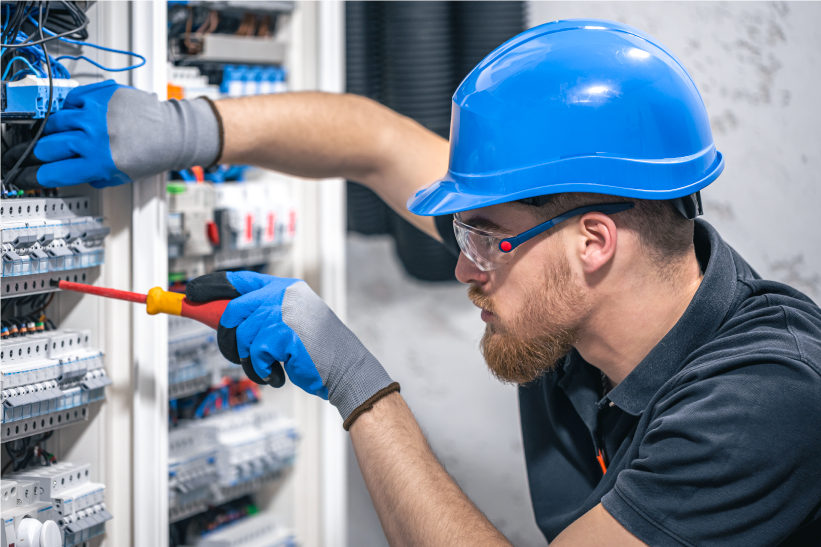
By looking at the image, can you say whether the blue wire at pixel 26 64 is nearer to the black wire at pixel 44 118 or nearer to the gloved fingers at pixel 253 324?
the black wire at pixel 44 118

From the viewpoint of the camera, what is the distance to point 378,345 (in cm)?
251

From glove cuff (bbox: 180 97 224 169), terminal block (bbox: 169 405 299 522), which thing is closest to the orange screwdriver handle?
glove cuff (bbox: 180 97 224 169)

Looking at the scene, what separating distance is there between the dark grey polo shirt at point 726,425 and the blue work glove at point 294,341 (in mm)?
376

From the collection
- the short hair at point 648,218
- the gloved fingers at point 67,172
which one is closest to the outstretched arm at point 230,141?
the gloved fingers at point 67,172

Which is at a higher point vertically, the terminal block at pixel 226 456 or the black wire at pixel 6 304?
the black wire at pixel 6 304

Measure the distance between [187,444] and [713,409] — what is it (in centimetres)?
106

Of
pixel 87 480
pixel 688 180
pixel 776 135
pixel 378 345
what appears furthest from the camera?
pixel 378 345

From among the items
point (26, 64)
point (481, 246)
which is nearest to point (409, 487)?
point (481, 246)

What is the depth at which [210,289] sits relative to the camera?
99 cm

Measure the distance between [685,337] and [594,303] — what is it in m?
0.14

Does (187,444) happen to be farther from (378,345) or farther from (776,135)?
Result: (776,135)

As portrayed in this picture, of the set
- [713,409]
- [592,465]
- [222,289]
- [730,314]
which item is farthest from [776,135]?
[222,289]

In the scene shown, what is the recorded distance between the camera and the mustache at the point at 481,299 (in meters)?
1.08

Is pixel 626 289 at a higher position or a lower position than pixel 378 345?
higher
